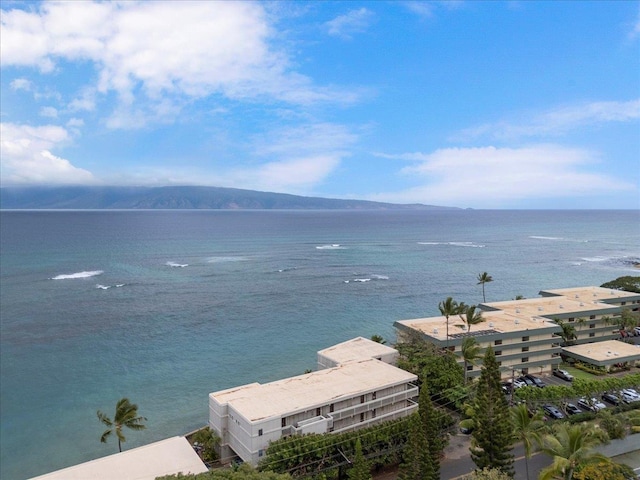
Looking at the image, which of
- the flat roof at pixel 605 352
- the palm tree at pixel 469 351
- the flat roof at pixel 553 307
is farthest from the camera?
the flat roof at pixel 553 307

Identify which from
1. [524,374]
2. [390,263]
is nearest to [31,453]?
[524,374]

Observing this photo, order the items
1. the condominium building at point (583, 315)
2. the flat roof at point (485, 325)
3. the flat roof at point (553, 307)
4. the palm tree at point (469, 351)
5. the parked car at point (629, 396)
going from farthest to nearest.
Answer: the flat roof at point (553, 307)
the condominium building at point (583, 315)
the flat roof at point (485, 325)
the parked car at point (629, 396)
the palm tree at point (469, 351)

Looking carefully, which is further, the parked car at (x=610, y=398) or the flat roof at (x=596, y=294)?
the flat roof at (x=596, y=294)

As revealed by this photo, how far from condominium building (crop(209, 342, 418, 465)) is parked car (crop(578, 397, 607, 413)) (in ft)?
47.4

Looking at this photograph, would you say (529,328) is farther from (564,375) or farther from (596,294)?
(596,294)

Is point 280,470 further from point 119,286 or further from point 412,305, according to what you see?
point 119,286

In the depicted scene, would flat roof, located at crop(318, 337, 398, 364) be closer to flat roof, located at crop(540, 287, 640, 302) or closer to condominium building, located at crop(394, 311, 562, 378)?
condominium building, located at crop(394, 311, 562, 378)

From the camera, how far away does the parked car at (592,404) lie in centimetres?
3383

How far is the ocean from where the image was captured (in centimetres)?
4003

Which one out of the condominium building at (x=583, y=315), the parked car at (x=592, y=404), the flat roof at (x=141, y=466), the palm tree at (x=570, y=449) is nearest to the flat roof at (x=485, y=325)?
the condominium building at (x=583, y=315)

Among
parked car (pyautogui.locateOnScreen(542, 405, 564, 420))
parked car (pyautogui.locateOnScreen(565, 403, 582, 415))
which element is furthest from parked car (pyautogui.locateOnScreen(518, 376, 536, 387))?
parked car (pyautogui.locateOnScreen(542, 405, 564, 420))

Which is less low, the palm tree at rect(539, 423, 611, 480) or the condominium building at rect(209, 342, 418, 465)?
the palm tree at rect(539, 423, 611, 480)

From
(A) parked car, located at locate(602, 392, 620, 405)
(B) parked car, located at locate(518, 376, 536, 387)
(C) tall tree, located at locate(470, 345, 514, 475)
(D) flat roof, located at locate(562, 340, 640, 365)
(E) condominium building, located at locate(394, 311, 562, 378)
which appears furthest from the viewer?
(D) flat roof, located at locate(562, 340, 640, 365)

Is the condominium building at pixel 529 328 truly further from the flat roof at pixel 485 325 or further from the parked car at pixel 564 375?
the parked car at pixel 564 375
